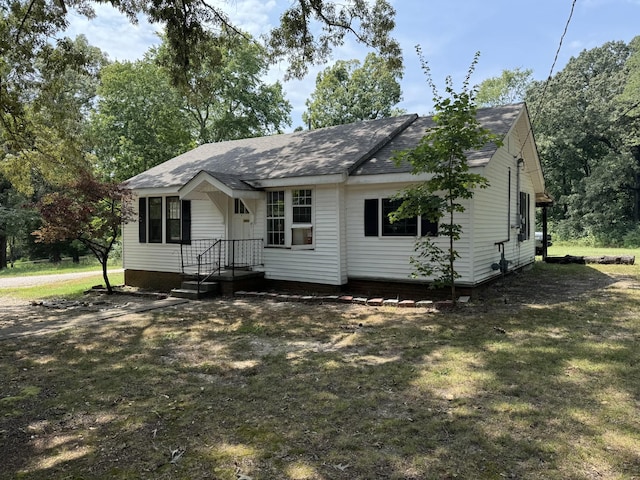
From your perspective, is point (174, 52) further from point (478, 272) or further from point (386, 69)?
point (478, 272)

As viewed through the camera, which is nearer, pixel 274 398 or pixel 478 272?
pixel 274 398

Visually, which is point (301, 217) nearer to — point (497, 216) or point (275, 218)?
point (275, 218)

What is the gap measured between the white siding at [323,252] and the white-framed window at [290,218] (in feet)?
0.60

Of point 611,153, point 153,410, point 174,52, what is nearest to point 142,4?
point 174,52

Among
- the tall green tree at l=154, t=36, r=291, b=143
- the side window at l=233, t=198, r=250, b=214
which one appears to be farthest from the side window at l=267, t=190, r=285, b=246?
the tall green tree at l=154, t=36, r=291, b=143

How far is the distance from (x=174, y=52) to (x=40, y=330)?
6866mm

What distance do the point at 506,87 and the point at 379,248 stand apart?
4046cm

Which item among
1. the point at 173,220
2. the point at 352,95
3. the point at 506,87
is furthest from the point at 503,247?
the point at 506,87

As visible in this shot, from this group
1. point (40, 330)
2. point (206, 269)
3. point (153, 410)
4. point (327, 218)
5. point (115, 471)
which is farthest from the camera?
point (206, 269)

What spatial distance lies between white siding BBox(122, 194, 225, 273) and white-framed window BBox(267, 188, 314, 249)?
4.87 feet

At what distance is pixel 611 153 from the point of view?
31375 millimetres

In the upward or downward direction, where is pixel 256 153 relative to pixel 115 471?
upward

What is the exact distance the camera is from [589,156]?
111 ft

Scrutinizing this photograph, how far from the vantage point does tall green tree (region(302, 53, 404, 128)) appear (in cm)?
3722
